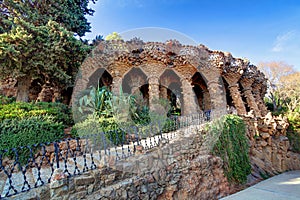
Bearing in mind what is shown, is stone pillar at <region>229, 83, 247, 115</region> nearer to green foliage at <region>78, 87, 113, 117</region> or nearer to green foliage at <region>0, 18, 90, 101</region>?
green foliage at <region>78, 87, 113, 117</region>

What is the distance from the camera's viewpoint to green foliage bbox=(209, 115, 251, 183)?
4.69m

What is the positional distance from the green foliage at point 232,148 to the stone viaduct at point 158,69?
3.03 meters

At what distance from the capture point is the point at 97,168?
284cm

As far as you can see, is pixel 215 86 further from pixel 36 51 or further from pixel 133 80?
pixel 36 51

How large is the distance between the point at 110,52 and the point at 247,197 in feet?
25.7

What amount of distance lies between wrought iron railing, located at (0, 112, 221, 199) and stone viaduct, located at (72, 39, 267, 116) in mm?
3016

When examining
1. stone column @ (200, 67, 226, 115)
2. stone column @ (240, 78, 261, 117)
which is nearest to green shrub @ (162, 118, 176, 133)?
stone column @ (200, 67, 226, 115)

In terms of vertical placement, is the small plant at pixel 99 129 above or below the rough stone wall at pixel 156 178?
above

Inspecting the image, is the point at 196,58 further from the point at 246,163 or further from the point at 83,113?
the point at 83,113

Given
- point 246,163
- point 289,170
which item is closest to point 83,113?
point 246,163

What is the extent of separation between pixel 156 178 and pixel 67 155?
1874 mm

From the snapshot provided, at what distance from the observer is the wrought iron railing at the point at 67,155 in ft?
8.25

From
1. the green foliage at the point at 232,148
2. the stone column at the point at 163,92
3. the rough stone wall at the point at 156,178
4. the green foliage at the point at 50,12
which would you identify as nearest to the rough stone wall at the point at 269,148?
the green foliage at the point at 232,148

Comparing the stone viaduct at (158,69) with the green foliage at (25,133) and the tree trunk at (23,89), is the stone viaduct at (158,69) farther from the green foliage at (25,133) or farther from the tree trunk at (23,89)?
the green foliage at (25,133)
